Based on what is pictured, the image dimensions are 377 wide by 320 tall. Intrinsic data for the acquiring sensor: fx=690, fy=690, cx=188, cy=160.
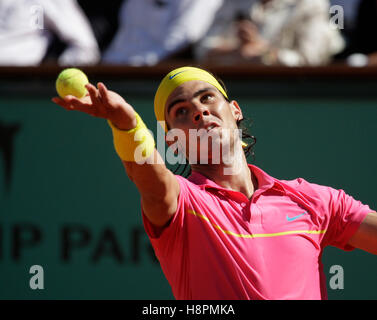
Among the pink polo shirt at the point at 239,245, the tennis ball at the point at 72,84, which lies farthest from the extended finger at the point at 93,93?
the pink polo shirt at the point at 239,245

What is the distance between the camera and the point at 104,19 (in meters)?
5.51

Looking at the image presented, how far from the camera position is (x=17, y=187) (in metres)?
4.36

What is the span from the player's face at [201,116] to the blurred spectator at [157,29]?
245 centimetres

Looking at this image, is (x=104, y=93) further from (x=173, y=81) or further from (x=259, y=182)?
(x=259, y=182)

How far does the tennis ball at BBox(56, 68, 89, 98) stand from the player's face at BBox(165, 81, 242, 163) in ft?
1.46

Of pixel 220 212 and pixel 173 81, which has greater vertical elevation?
pixel 173 81

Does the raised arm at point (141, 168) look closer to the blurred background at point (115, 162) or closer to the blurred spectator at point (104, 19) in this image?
the blurred background at point (115, 162)

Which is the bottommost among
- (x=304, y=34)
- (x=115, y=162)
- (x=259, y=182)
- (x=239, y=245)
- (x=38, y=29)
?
(x=239, y=245)

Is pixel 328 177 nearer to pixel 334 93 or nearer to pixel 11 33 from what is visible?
pixel 334 93

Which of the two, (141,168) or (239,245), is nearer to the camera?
(141,168)

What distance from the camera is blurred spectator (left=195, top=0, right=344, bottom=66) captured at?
484 cm

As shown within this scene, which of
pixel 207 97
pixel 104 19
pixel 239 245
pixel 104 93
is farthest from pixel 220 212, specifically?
pixel 104 19

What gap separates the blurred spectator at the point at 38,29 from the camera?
16.9 ft

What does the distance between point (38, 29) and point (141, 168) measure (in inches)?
137
